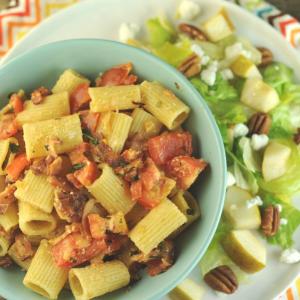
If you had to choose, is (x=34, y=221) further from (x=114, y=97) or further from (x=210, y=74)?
(x=210, y=74)

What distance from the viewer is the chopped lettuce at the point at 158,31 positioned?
204 centimetres

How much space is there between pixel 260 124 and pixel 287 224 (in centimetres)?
35

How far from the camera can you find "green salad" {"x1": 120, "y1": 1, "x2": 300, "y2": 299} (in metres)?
1.88

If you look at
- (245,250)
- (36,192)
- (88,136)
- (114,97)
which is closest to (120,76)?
(114,97)

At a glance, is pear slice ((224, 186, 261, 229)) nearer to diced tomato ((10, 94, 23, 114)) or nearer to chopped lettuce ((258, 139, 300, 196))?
chopped lettuce ((258, 139, 300, 196))

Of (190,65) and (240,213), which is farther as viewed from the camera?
(190,65)

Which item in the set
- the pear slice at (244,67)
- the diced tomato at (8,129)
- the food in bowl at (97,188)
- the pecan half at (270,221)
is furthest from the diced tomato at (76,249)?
the pear slice at (244,67)

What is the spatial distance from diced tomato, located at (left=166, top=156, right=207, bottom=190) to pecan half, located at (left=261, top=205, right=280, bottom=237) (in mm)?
401

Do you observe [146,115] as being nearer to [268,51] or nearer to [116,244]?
[116,244]

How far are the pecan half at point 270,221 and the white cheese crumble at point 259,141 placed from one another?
0.21 metres

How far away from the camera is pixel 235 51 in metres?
2.04

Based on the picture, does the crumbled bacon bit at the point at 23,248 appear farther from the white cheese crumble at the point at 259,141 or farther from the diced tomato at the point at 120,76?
the white cheese crumble at the point at 259,141

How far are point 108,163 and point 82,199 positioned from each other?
121 millimetres

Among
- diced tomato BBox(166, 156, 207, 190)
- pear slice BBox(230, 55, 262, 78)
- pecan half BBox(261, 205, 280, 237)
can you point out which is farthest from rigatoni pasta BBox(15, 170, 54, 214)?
pear slice BBox(230, 55, 262, 78)
